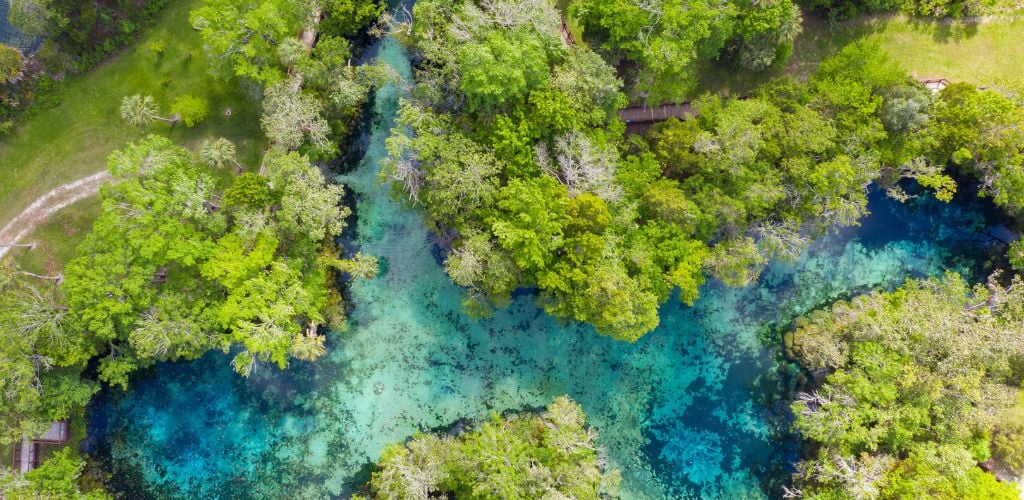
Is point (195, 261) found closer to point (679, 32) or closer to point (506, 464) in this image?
point (506, 464)

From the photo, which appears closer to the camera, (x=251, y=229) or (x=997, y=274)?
(x=251, y=229)

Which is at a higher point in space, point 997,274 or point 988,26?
point 988,26

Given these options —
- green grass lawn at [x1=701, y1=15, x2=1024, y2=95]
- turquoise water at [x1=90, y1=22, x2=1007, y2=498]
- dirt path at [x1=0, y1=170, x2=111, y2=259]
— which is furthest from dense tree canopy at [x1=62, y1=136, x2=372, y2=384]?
green grass lawn at [x1=701, y1=15, x2=1024, y2=95]

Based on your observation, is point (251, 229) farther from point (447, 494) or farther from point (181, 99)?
point (447, 494)

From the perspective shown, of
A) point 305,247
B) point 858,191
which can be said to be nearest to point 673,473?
point 858,191

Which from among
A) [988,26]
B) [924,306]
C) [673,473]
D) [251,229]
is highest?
[988,26]

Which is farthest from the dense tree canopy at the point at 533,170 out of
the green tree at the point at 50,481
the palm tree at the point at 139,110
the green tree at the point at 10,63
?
the green tree at the point at 50,481

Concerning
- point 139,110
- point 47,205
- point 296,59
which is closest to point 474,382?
point 296,59
